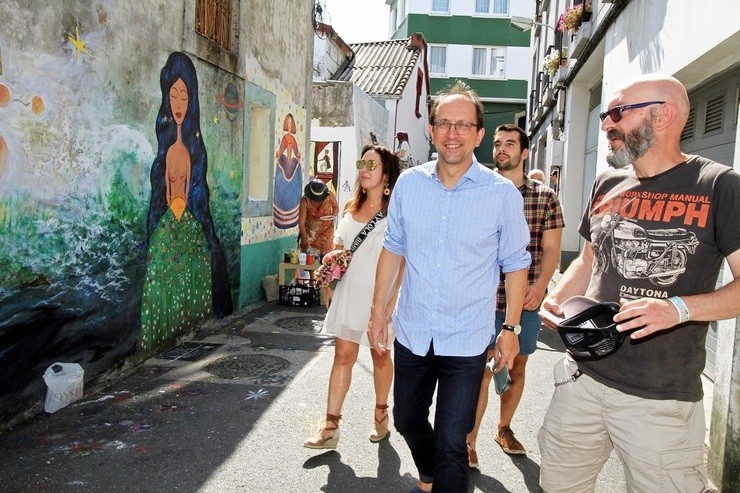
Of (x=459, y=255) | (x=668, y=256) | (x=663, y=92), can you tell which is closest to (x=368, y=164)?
(x=459, y=255)

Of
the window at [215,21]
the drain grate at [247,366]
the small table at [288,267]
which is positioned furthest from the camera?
the small table at [288,267]

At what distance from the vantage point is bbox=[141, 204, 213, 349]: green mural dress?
603cm

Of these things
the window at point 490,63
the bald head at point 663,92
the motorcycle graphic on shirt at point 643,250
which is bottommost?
the motorcycle graphic on shirt at point 643,250

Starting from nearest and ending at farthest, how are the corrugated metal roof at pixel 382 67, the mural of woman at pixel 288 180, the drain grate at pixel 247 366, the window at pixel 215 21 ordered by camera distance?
the drain grate at pixel 247 366 → the window at pixel 215 21 → the mural of woman at pixel 288 180 → the corrugated metal roof at pixel 382 67

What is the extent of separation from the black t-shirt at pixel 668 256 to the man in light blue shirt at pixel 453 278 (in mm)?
494

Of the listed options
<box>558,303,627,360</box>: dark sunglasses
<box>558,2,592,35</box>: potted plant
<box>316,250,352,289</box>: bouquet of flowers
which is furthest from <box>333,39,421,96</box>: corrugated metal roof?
<box>558,303,627,360</box>: dark sunglasses

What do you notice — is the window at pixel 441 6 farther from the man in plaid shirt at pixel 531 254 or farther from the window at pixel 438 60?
the man in plaid shirt at pixel 531 254

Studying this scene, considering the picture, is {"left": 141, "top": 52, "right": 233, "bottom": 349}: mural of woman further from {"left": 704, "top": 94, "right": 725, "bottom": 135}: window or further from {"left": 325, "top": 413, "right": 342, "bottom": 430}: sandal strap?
{"left": 704, "top": 94, "right": 725, "bottom": 135}: window

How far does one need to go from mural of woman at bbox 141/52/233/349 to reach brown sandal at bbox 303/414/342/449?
265cm

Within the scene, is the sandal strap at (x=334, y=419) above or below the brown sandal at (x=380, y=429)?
above

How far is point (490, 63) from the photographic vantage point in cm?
3225

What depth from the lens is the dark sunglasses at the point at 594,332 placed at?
7.53 ft

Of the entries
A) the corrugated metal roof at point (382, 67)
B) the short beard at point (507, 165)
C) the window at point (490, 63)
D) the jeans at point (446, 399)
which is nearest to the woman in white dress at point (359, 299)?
the short beard at point (507, 165)

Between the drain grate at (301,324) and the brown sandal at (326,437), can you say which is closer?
the brown sandal at (326,437)
